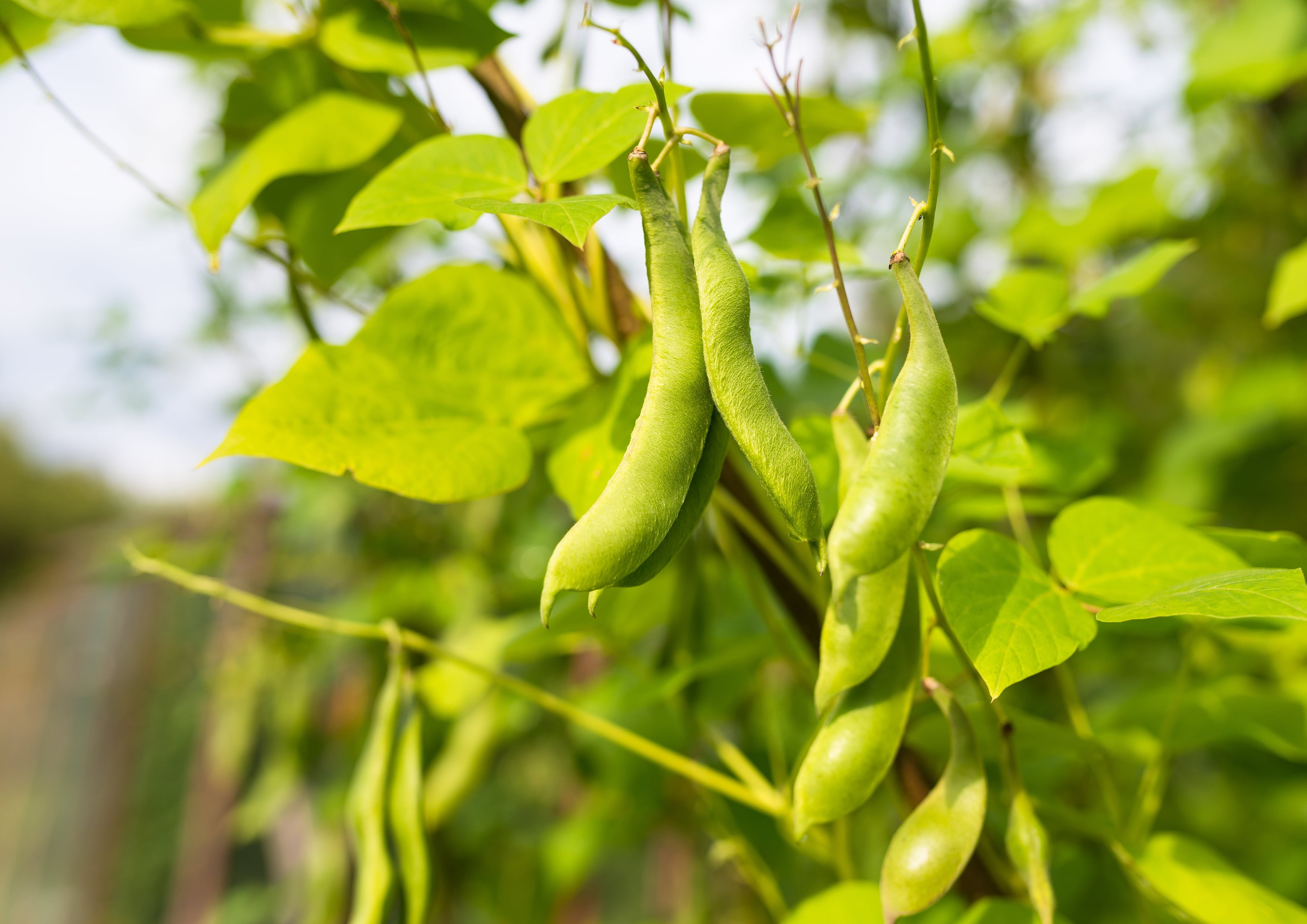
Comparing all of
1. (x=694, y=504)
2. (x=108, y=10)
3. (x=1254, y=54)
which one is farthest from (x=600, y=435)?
(x=1254, y=54)

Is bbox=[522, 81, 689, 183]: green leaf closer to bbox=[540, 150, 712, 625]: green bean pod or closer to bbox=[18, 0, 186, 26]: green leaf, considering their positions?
bbox=[540, 150, 712, 625]: green bean pod

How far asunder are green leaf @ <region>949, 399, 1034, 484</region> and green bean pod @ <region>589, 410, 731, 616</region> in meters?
0.14

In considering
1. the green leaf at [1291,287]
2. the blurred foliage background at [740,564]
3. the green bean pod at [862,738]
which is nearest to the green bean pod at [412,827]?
the blurred foliage background at [740,564]

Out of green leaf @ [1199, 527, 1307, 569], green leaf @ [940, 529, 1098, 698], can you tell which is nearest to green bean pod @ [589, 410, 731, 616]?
green leaf @ [940, 529, 1098, 698]

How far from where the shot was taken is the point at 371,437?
49cm

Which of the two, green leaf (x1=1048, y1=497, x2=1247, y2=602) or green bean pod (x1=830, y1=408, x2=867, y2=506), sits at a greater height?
green bean pod (x1=830, y1=408, x2=867, y2=506)

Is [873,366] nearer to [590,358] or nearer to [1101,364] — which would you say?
[590,358]

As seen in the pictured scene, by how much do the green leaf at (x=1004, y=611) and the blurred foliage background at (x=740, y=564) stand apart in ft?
0.38

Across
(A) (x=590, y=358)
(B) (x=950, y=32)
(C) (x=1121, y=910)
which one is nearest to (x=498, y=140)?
(A) (x=590, y=358)

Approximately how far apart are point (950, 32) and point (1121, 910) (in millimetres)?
1654

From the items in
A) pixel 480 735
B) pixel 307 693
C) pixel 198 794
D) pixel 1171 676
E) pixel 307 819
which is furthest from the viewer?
pixel 198 794

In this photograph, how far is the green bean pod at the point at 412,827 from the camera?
608 millimetres

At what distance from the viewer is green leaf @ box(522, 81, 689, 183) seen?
42 cm

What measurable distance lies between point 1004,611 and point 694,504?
15 centimetres
